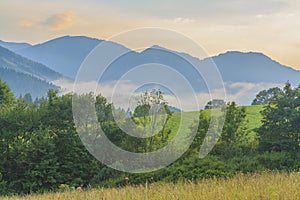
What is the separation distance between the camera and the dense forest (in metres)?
18.8

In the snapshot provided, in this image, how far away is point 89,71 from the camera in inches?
684

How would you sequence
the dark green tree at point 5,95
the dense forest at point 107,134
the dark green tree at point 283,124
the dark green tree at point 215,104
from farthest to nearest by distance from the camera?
the dark green tree at point 5,95
the dark green tree at point 215,104
the dense forest at point 107,134
the dark green tree at point 283,124

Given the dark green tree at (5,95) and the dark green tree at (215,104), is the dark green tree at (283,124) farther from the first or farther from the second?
the dark green tree at (5,95)

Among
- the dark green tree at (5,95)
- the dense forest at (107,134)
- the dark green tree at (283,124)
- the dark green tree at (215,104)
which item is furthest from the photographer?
the dark green tree at (5,95)

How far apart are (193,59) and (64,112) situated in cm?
891

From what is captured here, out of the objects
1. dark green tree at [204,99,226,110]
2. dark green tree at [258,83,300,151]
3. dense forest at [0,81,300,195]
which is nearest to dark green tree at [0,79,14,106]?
dense forest at [0,81,300,195]

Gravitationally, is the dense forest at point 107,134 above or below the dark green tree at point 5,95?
below

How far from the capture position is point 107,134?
22.3m

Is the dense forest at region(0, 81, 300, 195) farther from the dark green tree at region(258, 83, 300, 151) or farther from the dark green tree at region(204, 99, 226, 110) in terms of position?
the dark green tree at region(204, 99, 226, 110)

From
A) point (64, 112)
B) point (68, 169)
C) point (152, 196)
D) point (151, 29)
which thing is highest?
point (151, 29)

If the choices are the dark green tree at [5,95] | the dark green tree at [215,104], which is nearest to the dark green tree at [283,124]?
Result: the dark green tree at [215,104]

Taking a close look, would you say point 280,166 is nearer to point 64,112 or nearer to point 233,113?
point 233,113

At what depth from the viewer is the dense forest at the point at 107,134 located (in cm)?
1883

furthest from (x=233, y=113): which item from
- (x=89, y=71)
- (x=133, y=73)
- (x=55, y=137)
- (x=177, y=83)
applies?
(x=55, y=137)
